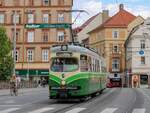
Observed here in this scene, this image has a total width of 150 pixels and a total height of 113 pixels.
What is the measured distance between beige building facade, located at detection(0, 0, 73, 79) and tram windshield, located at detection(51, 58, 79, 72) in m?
63.0

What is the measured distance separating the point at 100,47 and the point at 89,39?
1062 centimetres

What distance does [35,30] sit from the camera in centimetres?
9525

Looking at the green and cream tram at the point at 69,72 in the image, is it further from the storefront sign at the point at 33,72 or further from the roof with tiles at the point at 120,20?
the roof with tiles at the point at 120,20

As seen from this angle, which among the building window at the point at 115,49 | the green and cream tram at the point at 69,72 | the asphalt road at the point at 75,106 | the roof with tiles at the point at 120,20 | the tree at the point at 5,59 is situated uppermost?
the roof with tiles at the point at 120,20

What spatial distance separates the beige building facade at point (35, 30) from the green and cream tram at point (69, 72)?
62679 mm

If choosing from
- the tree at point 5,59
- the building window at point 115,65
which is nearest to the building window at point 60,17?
the tree at point 5,59

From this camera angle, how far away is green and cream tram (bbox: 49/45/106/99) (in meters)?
29.8

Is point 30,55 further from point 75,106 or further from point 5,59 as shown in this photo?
point 75,106

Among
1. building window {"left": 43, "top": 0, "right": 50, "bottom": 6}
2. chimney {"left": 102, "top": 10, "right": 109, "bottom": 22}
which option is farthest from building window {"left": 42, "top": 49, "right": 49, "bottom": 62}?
chimney {"left": 102, "top": 10, "right": 109, "bottom": 22}

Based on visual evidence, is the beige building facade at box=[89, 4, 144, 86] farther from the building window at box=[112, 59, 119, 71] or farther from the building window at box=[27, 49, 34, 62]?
the building window at box=[27, 49, 34, 62]

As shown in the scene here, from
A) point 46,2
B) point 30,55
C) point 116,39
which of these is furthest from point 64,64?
point 116,39

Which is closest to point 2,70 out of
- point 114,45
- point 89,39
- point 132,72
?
point 132,72

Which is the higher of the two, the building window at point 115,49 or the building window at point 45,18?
the building window at point 45,18

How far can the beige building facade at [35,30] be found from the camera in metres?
94.2
